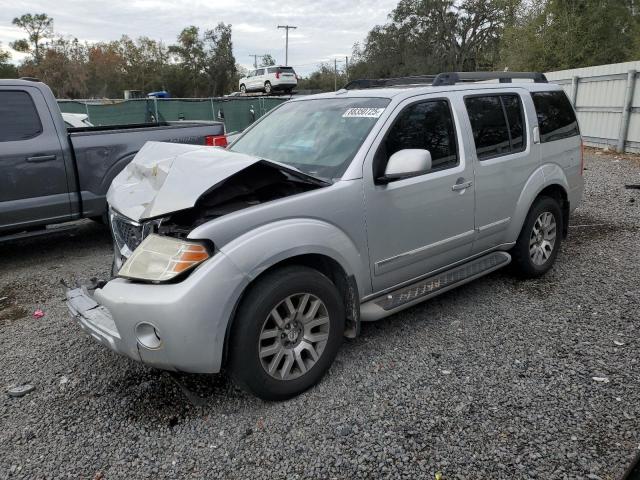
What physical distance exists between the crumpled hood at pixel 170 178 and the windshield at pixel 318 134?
0.62m

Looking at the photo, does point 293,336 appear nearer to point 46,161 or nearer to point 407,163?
point 407,163

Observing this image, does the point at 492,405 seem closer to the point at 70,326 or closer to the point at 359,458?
the point at 359,458

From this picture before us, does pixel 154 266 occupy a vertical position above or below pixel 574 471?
above

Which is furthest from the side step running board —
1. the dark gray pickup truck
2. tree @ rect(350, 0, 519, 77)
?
tree @ rect(350, 0, 519, 77)

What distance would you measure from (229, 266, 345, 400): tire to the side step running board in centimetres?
31

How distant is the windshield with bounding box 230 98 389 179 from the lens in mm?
3406

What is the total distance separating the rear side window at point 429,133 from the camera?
3.51 metres

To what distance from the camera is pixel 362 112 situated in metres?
3.57

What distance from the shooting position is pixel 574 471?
239 centimetres

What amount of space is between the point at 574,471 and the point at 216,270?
→ 1.99 m

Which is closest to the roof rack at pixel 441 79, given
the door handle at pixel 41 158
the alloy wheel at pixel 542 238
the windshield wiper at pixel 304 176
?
the alloy wheel at pixel 542 238

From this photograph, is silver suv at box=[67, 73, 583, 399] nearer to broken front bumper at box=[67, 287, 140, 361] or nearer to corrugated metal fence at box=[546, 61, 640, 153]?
broken front bumper at box=[67, 287, 140, 361]

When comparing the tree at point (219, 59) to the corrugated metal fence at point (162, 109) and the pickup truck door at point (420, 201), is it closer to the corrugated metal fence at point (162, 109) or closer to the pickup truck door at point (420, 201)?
the corrugated metal fence at point (162, 109)

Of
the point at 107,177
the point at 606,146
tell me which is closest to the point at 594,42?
the point at 606,146
